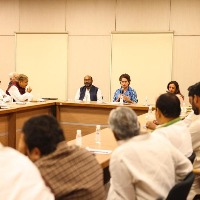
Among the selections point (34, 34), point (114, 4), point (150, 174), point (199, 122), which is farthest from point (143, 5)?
point (150, 174)

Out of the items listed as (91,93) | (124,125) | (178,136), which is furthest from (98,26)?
(124,125)

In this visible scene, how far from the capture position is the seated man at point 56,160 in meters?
1.89

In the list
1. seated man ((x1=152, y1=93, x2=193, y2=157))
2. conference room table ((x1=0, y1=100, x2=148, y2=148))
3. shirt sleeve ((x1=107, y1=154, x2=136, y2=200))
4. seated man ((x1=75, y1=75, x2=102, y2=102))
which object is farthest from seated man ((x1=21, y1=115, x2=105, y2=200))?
seated man ((x1=75, y1=75, x2=102, y2=102))

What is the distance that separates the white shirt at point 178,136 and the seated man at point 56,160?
0.92m

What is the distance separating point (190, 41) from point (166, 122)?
5.91m

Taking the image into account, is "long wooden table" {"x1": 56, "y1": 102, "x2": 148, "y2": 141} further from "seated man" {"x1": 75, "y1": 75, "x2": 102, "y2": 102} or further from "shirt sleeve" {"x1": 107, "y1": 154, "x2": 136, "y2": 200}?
"shirt sleeve" {"x1": 107, "y1": 154, "x2": 136, "y2": 200}

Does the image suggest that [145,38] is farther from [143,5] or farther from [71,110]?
[71,110]

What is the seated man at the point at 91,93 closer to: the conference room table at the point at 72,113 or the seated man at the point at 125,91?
the seated man at the point at 125,91

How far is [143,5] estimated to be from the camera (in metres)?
8.88

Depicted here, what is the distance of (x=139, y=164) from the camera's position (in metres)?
2.09

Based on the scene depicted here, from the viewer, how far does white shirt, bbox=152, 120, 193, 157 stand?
9.03 ft

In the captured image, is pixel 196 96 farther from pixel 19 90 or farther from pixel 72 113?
pixel 19 90

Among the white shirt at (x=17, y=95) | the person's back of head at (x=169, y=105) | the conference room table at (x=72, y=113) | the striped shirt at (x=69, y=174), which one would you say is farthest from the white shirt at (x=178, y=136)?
the white shirt at (x=17, y=95)

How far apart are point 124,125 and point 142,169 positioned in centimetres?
31
